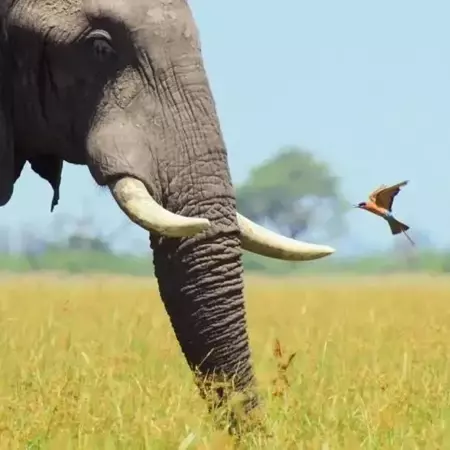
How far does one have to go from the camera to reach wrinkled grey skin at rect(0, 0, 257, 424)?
20.5 ft

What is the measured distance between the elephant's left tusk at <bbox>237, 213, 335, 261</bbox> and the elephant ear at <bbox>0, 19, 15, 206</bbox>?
1157 mm

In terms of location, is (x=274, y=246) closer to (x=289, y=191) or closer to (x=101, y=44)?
(x=101, y=44)

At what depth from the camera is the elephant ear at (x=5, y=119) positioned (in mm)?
6727

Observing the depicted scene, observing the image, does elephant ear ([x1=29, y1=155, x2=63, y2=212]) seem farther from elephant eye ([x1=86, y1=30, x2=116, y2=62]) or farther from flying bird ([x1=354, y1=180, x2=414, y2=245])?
flying bird ([x1=354, y1=180, x2=414, y2=245])

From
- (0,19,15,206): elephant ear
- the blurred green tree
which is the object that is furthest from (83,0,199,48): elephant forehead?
the blurred green tree

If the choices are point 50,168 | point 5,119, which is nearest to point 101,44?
point 5,119

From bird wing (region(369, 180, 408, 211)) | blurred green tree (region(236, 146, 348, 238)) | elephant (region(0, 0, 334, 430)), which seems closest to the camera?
elephant (region(0, 0, 334, 430))

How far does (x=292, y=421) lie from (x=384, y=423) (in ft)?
2.00

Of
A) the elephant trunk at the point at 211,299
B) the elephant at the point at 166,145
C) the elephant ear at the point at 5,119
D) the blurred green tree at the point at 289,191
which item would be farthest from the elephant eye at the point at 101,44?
the blurred green tree at the point at 289,191

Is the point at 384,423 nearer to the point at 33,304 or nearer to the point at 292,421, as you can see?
the point at 292,421

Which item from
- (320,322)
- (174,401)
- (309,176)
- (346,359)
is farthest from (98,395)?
(309,176)

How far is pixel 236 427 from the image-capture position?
244 inches

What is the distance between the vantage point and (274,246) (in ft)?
21.9

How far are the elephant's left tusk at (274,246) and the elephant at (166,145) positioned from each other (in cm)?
15
